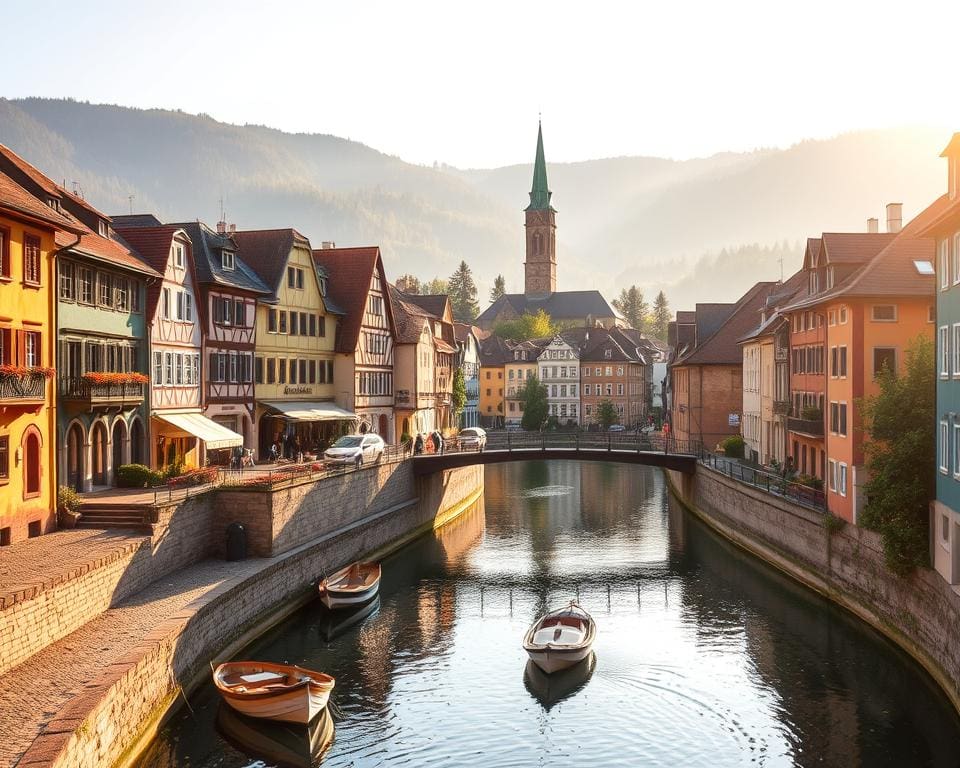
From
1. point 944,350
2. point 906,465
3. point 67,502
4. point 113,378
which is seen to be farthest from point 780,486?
point 67,502

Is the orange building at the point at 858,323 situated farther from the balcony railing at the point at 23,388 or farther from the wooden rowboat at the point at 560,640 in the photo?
the balcony railing at the point at 23,388

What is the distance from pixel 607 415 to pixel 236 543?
8715 cm

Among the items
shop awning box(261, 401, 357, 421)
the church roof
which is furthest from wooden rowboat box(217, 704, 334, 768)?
the church roof

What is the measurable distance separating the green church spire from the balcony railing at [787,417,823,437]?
14200 centimetres

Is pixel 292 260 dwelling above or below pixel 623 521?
above

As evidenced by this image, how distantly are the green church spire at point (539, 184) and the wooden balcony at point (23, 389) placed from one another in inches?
6303

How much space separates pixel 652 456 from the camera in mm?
58562

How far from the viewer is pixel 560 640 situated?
3334 centimetres

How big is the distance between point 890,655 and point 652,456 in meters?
26.4

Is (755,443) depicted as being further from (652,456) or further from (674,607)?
(674,607)

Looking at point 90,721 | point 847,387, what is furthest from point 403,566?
point 90,721

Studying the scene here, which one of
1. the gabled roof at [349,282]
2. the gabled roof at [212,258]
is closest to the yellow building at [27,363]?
the gabled roof at [212,258]

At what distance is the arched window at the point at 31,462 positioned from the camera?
3403 centimetres

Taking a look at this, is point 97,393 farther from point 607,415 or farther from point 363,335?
point 607,415
